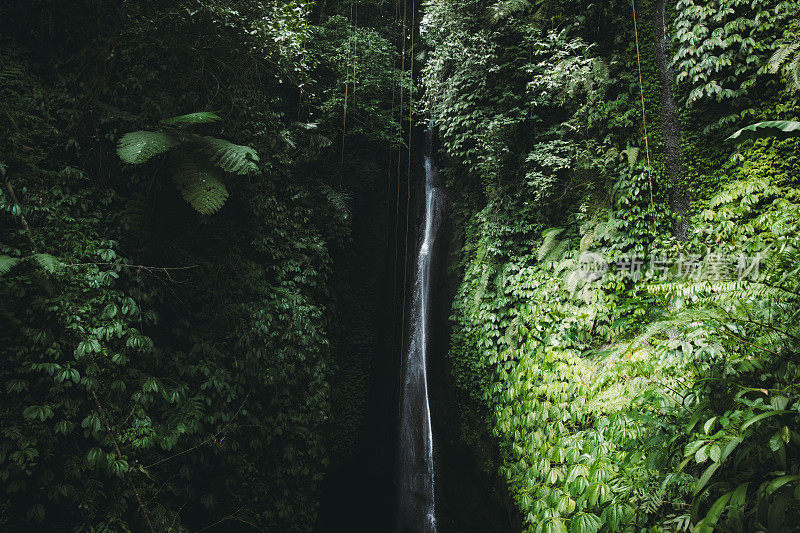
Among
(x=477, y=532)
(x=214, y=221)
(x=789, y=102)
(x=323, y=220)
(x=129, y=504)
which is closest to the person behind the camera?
(x=129, y=504)

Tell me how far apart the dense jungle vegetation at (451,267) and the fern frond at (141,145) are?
0.03 m

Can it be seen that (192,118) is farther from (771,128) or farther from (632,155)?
(771,128)

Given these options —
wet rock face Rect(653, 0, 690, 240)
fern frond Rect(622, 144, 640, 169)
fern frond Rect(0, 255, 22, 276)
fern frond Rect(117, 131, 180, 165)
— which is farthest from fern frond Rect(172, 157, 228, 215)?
wet rock face Rect(653, 0, 690, 240)

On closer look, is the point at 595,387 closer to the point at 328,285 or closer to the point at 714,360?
the point at 714,360

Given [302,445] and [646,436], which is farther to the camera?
[302,445]

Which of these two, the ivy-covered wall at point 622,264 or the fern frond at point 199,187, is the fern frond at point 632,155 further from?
the fern frond at point 199,187

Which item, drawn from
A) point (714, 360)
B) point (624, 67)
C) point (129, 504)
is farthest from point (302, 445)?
point (624, 67)

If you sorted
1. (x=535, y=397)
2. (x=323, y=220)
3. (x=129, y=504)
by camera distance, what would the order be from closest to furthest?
1. (x=129, y=504)
2. (x=535, y=397)
3. (x=323, y=220)

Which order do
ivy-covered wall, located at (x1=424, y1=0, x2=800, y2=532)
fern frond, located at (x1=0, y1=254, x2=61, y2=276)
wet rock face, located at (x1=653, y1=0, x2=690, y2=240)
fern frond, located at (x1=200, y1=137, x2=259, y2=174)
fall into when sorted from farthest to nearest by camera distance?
1. wet rock face, located at (x1=653, y1=0, x2=690, y2=240)
2. fern frond, located at (x1=200, y1=137, x2=259, y2=174)
3. fern frond, located at (x1=0, y1=254, x2=61, y2=276)
4. ivy-covered wall, located at (x1=424, y1=0, x2=800, y2=532)

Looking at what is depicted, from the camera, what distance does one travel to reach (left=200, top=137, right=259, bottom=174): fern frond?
408 cm

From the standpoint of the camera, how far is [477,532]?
620cm

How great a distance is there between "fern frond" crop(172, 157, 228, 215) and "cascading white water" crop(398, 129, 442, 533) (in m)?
5.56

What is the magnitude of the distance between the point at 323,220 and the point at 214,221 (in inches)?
103

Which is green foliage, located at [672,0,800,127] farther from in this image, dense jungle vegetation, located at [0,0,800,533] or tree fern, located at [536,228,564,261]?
tree fern, located at [536,228,564,261]
